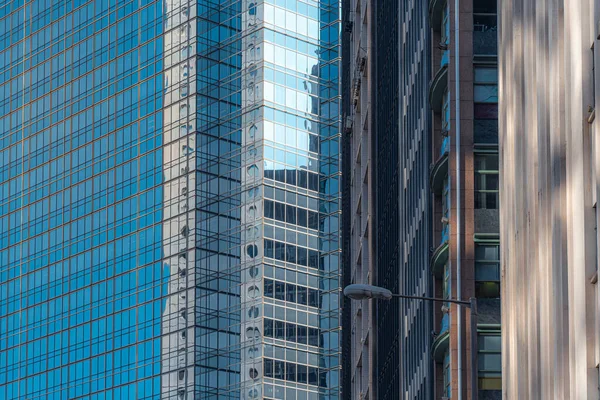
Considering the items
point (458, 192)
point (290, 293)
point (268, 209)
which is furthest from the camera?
point (268, 209)

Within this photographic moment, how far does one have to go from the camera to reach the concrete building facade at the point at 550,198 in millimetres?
32469

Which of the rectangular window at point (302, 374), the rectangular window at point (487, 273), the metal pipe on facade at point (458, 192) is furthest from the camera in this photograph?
the rectangular window at point (302, 374)

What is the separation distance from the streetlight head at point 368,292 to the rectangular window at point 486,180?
27161mm

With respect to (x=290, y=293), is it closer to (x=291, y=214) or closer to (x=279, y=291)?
(x=279, y=291)

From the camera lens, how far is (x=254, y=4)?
14738cm

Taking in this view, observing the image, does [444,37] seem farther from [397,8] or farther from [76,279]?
[76,279]

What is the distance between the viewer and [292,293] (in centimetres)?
14062

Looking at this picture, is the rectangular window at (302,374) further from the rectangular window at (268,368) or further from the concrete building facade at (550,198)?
the concrete building facade at (550,198)

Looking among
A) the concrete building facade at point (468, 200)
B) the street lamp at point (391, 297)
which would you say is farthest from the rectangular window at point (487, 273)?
the street lamp at point (391, 297)

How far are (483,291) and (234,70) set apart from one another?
3423 inches

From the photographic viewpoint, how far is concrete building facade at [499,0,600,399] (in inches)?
1278

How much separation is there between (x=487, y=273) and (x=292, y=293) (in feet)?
256

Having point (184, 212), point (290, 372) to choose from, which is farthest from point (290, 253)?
point (184, 212)

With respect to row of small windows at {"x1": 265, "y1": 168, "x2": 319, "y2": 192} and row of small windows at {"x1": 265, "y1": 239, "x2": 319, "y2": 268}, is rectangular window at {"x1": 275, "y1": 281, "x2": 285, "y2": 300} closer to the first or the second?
row of small windows at {"x1": 265, "y1": 239, "x2": 319, "y2": 268}
